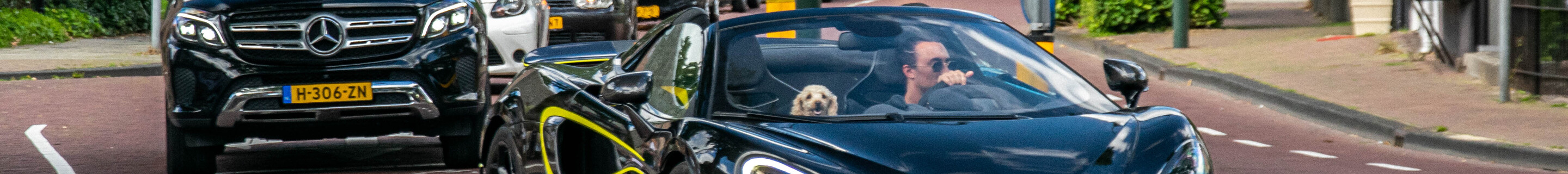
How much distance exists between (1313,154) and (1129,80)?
11.5ft

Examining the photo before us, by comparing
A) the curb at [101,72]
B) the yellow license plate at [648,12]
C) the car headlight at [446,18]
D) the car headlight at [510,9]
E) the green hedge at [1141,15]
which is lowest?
the green hedge at [1141,15]

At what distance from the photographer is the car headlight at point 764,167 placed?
3850 millimetres

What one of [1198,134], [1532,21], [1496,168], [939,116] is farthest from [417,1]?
[1532,21]

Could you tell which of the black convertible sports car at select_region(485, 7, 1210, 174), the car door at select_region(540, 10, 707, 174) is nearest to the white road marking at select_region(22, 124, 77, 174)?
the black convertible sports car at select_region(485, 7, 1210, 174)

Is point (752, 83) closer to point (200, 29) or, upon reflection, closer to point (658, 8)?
point (200, 29)

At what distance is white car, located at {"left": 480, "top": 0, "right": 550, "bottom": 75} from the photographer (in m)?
11.5

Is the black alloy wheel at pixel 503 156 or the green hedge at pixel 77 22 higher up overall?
the black alloy wheel at pixel 503 156

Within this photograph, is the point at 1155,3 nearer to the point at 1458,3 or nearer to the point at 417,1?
the point at 1458,3

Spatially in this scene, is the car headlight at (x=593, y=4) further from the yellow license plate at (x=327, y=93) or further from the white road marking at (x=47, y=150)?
the yellow license plate at (x=327, y=93)

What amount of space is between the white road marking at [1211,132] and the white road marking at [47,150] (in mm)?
5449

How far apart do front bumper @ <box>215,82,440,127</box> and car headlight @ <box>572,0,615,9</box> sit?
7368 millimetres

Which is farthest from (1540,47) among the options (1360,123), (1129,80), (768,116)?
(768,116)

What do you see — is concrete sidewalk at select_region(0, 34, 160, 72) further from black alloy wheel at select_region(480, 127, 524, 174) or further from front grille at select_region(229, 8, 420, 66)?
black alloy wheel at select_region(480, 127, 524, 174)

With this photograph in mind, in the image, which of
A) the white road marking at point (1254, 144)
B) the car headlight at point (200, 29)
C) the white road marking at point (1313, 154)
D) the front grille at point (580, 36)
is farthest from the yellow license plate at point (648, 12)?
the car headlight at point (200, 29)
